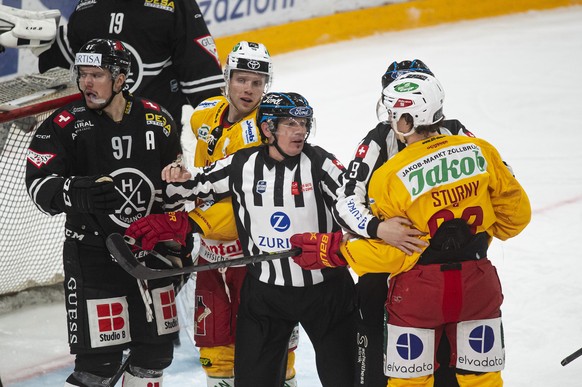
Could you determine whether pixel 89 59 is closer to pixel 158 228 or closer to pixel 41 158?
pixel 41 158

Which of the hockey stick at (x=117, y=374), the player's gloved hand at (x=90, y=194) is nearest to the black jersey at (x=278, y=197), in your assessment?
the player's gloved hand at (x=90, y=194)

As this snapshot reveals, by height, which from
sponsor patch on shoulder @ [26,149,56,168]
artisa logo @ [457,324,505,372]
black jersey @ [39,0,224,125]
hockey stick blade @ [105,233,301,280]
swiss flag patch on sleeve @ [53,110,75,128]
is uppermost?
black jersey @ [39,0,224,125]

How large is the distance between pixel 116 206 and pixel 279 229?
0.52 metres

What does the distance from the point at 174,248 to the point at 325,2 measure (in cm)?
555

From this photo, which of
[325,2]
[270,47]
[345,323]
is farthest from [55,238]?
[325,2]

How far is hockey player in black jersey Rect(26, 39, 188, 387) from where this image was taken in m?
3.43

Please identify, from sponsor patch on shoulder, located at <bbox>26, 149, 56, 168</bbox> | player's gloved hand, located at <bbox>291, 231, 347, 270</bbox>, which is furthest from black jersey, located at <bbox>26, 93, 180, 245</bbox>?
player's gloved hand, located at <bbox>291, 231, 347, 270</bbox>

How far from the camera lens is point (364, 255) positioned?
3109mm

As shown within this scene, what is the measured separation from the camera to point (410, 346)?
123 inches

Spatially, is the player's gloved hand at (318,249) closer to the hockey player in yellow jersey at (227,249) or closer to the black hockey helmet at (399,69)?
the hockey player in yellow jersey at (227,249)

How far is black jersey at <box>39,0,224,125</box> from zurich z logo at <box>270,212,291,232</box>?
138cm

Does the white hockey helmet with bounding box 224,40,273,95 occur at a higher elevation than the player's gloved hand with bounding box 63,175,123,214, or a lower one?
higher

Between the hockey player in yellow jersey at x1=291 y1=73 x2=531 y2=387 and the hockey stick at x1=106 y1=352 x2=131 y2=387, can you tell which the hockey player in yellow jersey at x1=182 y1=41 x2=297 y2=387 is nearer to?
the hockey stick at x1=106 y1=352 x2=131 y2=387

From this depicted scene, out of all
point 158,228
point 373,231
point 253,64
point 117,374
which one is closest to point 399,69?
point 253,64
